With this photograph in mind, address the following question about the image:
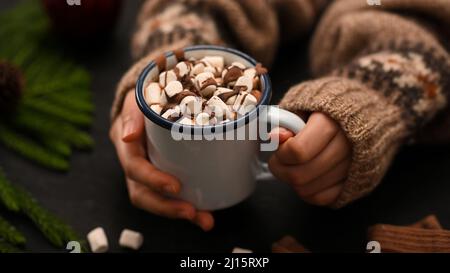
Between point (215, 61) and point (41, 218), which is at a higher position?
point (215, 61)

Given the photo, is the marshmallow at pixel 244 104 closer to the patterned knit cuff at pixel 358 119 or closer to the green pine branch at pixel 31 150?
the patterned knit cuff at pixel 358 119

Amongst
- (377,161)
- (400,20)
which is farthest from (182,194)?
(400,20)

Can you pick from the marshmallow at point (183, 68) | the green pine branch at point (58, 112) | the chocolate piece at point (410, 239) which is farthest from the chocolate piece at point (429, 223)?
the green pine branch at point (58, 112)

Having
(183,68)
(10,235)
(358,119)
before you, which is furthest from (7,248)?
(358,119)

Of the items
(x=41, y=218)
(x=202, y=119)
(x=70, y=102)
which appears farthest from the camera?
(x=70, y=102)

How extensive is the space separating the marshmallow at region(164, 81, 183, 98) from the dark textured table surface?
16 cm

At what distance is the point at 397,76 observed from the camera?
0.60 m

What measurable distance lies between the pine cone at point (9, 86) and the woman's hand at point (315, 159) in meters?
0.30

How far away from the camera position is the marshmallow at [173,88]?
489 millimetres

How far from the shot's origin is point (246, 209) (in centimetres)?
61

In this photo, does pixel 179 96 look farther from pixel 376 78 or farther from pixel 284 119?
pixel 376 78

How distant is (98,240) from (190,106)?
6.9 inches

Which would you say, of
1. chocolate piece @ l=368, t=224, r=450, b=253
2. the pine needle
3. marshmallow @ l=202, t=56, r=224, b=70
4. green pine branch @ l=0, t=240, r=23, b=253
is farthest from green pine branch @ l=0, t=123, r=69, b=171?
chocolate piece @ l=368, t=224, r=450, b=253
